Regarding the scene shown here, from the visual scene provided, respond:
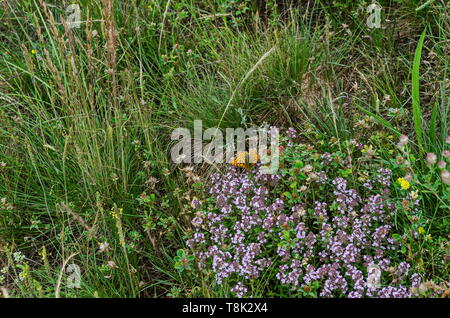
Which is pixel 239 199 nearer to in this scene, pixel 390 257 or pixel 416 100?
pixel 390 257

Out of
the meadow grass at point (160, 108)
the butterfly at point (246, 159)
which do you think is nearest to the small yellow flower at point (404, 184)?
the meadow grass at point (160, 108)

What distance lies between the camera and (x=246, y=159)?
8.97 feet

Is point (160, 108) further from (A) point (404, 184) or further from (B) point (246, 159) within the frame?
(A) point (404, 184)

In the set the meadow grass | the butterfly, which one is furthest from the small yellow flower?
the butterfly

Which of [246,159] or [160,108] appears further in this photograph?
[160,108]

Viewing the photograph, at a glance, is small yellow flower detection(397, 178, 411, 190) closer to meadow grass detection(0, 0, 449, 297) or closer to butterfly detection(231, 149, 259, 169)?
meadow grass detection(0, 0, 449, 297)

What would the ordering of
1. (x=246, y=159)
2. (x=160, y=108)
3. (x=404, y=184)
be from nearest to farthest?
(x=404, y=184), (x=246, y=159), (x=160, y=108)

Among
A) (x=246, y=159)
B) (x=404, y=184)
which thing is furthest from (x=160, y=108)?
(x=404, y=184)

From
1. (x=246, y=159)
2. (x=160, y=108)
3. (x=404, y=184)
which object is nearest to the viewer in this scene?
(x=404, y=184)

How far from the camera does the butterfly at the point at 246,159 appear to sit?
107 inches

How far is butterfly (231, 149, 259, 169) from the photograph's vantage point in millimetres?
2711

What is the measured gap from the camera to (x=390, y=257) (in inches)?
90.9

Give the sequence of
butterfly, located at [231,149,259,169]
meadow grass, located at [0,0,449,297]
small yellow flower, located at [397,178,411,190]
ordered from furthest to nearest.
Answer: butterfly, located at [231,149,259,169]
meadow grass, located at [0,0,449,297]
small yellow flower, located at [397,178,411,190]

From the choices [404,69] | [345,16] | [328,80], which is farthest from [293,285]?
[345,16]
